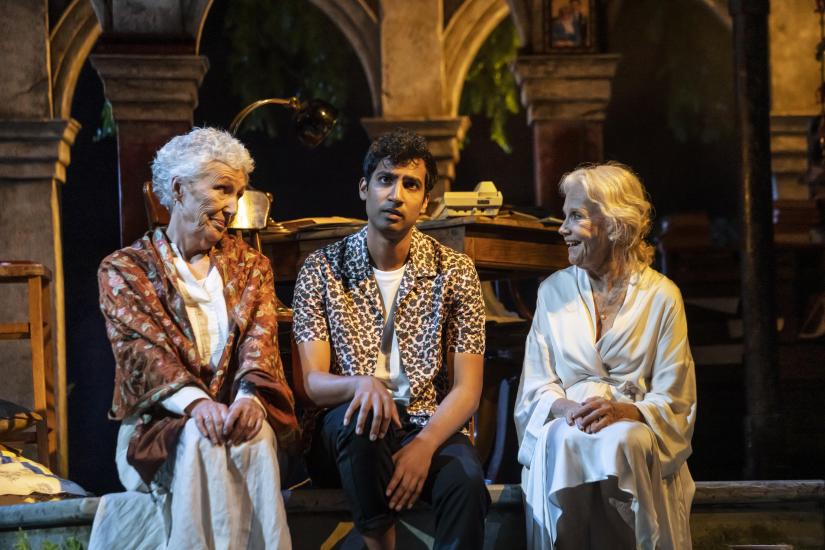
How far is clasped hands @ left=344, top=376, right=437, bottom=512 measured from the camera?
4031 mm

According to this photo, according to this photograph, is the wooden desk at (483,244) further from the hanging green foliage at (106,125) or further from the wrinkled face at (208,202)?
the hanging green foliage at (106,125)

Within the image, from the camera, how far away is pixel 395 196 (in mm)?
4410

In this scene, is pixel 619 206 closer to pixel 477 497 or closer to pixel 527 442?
pixel 527 442

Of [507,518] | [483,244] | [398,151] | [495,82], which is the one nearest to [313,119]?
[483,244]

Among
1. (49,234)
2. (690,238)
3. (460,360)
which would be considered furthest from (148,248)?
(690,238)

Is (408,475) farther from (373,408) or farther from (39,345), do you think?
(39,345)

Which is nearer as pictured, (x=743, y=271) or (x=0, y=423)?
(x=0, y=423)

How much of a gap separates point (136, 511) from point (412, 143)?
1540 millimetres

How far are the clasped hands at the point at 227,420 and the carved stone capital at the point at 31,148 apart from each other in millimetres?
5409

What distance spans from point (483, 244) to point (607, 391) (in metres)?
1.45

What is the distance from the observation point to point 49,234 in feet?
29.3

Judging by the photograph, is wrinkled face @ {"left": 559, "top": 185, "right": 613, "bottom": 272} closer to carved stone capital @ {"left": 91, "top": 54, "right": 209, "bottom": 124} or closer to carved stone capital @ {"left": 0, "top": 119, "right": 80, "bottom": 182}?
carved stone capital @ {"left": 91, "top": 54, "right": 209, "bottom": 124}

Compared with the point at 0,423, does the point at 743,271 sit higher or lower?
higher

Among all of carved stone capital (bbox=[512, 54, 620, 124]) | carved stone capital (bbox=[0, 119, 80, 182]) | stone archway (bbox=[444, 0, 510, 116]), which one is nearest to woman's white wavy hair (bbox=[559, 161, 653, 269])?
carved stone capital (bbox=[512, 54, 620, 124])
